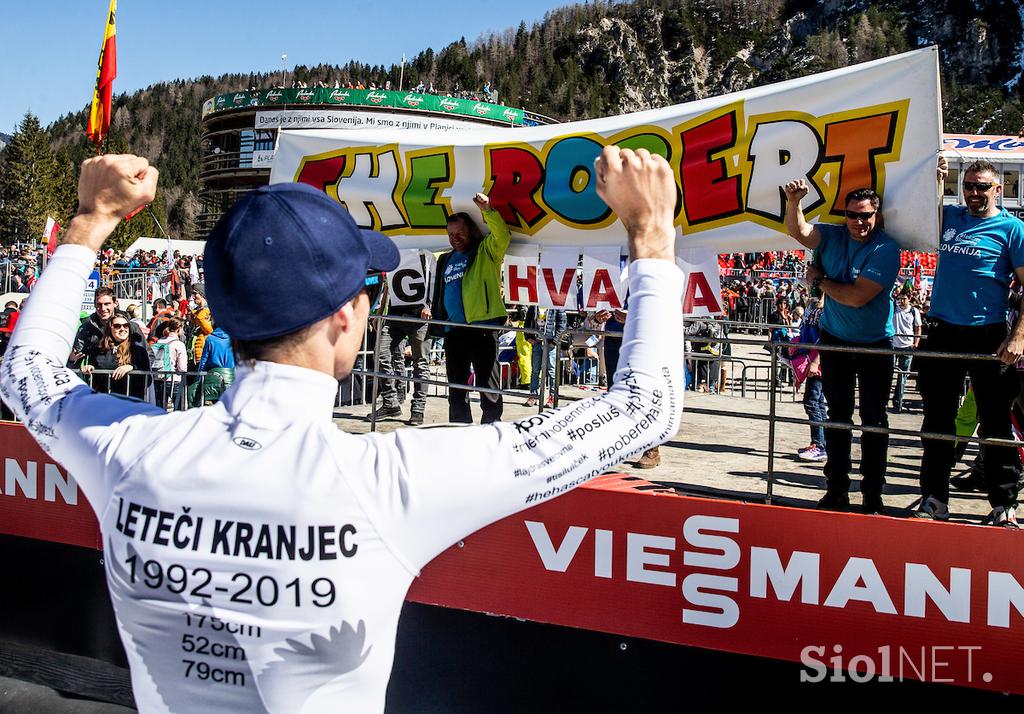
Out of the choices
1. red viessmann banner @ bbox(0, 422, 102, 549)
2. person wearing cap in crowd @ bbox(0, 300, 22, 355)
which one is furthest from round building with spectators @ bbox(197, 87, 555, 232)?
red viessmann banner @ bbox(0, 422, 102, 549)

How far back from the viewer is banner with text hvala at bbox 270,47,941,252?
17.8ft

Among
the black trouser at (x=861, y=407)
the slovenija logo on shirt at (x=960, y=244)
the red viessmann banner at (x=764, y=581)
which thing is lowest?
the red viessmann banner at (x=764, y=581)

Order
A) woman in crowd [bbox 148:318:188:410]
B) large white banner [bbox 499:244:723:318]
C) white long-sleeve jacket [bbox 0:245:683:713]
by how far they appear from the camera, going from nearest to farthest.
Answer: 1. white long-sleeve jacket [bbox 0:245:683:713]
2. large white banner [bbox 499:244:723:318]
3. woman in crowd [bbox 148:318:188:410]

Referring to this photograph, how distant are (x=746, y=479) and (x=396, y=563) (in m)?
5.02

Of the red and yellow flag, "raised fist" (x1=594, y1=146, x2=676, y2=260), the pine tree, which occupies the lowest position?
"raised fist" (x1=594, y1=146, x2=676, y2=260)

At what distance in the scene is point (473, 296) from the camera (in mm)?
7102

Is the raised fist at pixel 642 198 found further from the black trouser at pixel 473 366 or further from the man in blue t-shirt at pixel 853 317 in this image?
the black trouser at pixel 473 366

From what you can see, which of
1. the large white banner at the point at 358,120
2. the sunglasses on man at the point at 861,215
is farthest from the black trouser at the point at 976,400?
the large white banner at the point at 358,120

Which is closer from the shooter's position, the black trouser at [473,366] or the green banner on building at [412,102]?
the black trouser at [473,366]

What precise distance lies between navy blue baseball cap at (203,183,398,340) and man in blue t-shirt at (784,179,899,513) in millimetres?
4452

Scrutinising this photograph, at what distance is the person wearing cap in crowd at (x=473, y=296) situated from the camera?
277 inches

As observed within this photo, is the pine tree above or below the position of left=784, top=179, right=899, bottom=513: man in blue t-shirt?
above

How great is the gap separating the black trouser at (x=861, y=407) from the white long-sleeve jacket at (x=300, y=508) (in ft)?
13.2

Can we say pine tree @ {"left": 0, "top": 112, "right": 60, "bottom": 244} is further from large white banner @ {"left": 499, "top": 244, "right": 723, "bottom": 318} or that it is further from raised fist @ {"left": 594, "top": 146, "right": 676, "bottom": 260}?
raised fist @ {"left": 594, "top": 146, "right": 676, "bottom": 260}
